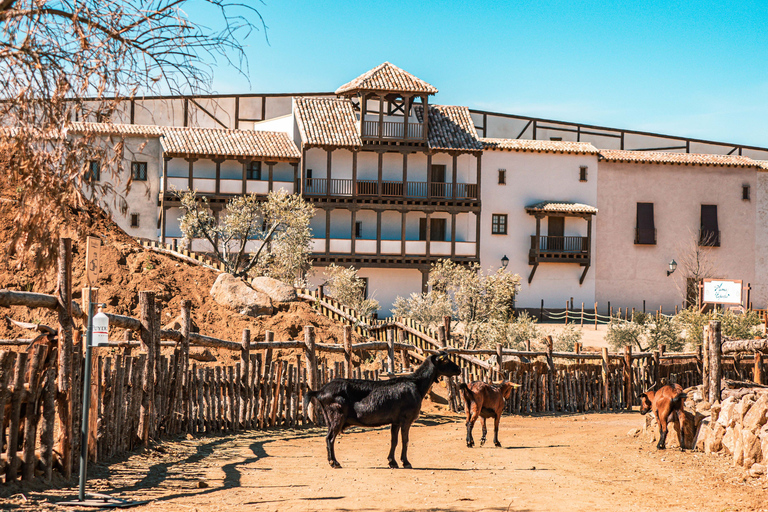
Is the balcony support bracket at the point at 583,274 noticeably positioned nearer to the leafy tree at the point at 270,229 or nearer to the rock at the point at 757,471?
the leafy tree at the point at 270,229

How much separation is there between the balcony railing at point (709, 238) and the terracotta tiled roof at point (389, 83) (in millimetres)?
16210

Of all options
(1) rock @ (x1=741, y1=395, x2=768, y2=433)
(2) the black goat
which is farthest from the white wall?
(2) the black goat

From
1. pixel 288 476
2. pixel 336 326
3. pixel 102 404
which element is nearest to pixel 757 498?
pixel 288 476

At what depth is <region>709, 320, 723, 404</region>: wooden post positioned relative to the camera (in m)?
12.5

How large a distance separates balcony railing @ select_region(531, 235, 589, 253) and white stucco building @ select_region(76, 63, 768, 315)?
0.07 m

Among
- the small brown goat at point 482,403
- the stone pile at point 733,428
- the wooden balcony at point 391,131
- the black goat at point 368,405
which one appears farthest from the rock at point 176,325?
the wooden balcony at point 391,131

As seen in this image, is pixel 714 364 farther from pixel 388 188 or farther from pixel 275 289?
pixel 388 188

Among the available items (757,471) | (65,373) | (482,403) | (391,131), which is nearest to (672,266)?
(391,131)

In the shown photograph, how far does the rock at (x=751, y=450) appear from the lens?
10203mm

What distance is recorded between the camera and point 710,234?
140 feet

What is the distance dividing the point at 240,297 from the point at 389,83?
17.3 meters

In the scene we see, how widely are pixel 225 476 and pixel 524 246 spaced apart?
3350 centimetres

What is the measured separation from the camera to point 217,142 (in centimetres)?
3762

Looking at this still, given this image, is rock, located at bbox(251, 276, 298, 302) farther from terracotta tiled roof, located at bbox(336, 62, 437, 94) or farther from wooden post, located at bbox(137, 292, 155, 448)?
terracotta tiled roof, located at bbox(336, 62, 437, 94)
